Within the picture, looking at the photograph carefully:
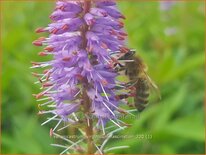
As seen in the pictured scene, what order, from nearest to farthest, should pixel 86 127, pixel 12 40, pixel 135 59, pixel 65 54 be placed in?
pixel 65 54 → pixel 86 127 → pixel 135 59 → pixel 12 40

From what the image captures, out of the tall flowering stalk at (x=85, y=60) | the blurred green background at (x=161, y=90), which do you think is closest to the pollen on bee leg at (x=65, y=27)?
the tall flowering stalk at (x=85, y=60)

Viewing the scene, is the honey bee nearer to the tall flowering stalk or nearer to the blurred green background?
the tall flowering stalk

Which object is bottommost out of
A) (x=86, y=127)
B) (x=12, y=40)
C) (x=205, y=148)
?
(x=205, y=148)

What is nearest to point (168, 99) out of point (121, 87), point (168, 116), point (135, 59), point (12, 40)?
point (168, 116)

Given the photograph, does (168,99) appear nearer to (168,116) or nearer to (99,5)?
(168,116)

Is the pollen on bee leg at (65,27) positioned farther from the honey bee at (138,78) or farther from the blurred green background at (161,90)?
the blurred green background at (161,90)

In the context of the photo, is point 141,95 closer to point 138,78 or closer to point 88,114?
point 138,78

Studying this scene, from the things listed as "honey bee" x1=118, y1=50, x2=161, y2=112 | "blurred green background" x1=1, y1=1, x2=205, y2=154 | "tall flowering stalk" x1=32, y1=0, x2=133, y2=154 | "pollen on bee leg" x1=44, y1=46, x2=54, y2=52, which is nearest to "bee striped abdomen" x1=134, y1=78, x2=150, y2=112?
"honey bee" x1=118, y1=50, x2=161, y2=112
